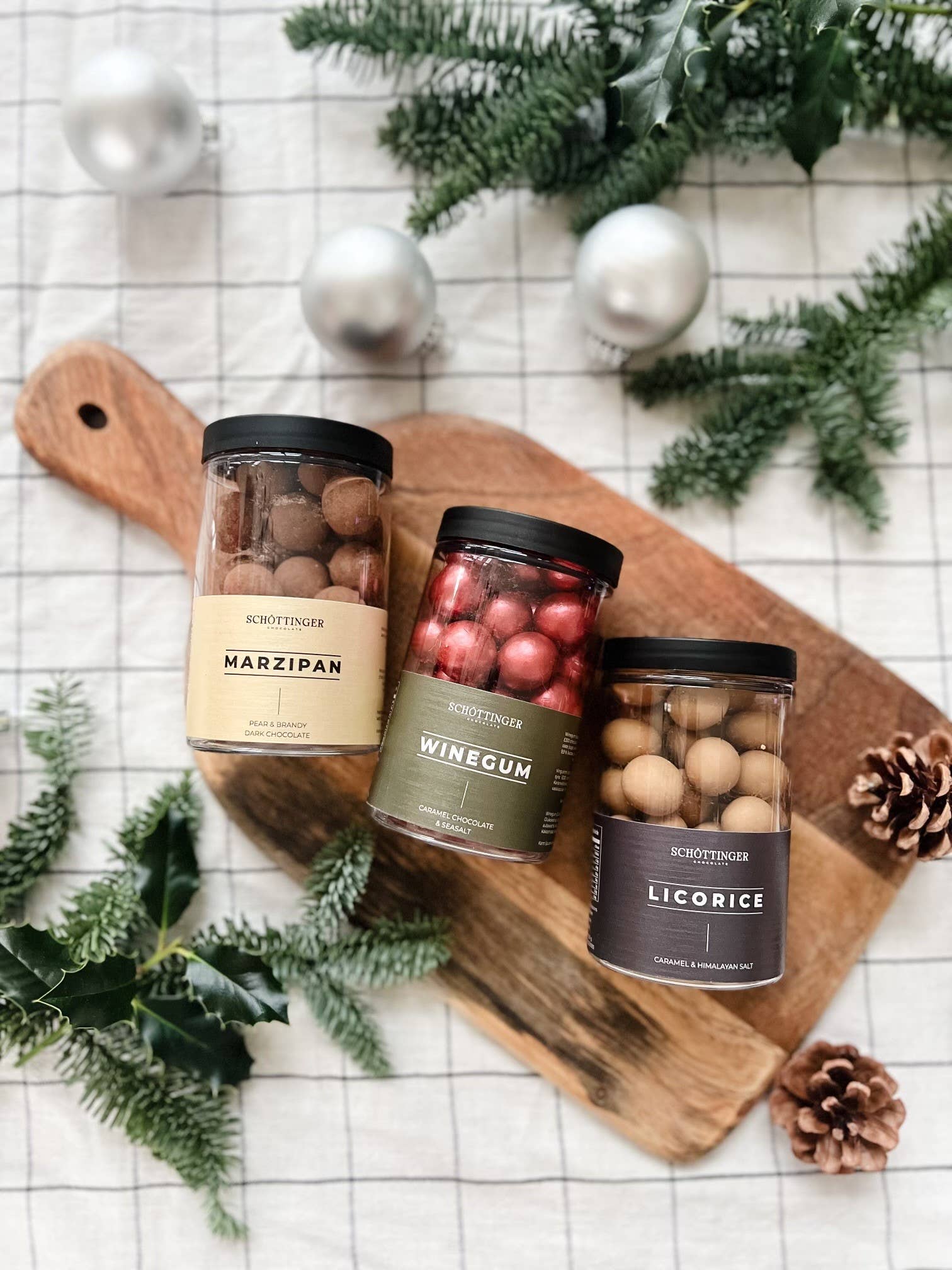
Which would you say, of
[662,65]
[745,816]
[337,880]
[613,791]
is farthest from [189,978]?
[662,65]

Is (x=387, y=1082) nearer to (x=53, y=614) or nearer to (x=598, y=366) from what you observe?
(x=53, y=614)

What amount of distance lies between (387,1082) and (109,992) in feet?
1.04

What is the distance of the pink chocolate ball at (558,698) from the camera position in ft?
2.57

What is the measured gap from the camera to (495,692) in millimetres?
777

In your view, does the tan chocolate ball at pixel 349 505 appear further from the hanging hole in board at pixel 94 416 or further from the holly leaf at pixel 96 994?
the holly leaf at pixel 96 994

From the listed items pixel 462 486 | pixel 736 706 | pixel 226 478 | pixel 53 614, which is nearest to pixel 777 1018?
pixel 736 706

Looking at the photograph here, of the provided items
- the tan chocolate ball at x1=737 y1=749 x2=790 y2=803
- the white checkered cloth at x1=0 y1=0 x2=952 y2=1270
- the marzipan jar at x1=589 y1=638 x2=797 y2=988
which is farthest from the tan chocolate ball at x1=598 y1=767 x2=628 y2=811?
the white checkered cloth at x1=0 y1=0 x2=952 y2=1270

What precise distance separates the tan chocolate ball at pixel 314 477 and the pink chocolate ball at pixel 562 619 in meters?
0.22

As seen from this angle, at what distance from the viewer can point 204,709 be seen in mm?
799

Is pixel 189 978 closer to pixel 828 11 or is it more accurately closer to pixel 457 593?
pixel 457 593

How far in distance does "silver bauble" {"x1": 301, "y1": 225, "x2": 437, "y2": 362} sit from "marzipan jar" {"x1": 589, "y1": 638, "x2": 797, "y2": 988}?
392 millimetres

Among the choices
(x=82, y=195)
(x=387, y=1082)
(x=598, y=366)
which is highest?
(x=82, y=195)

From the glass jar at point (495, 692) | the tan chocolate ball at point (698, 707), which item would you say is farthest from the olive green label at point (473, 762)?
the tan chocolate ball at point (698, 707)

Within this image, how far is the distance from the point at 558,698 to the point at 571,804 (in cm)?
19
